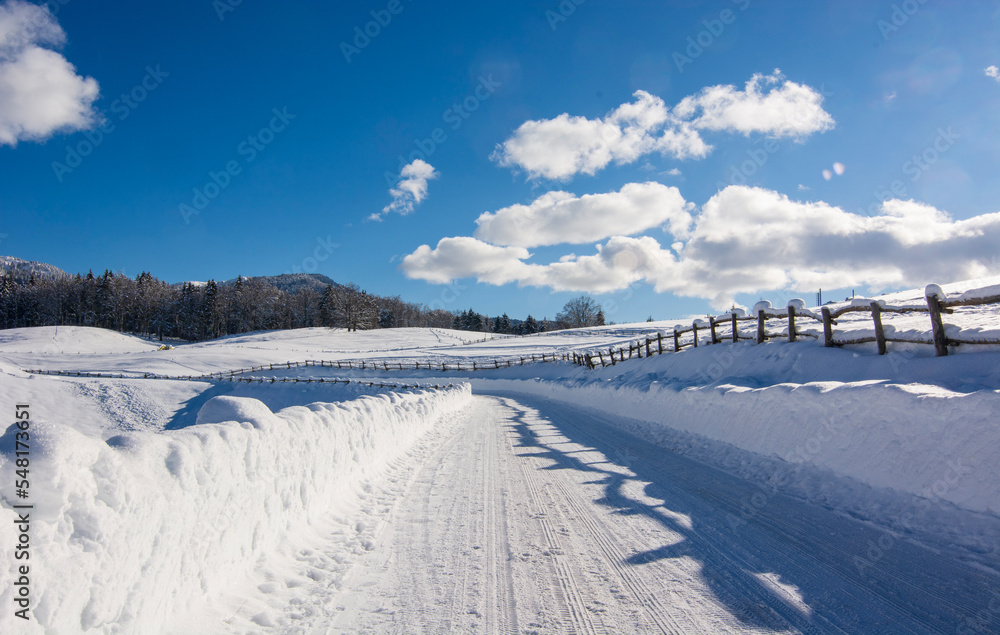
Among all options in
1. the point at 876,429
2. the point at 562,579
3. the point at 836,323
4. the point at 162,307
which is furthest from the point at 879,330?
the point at 162,307

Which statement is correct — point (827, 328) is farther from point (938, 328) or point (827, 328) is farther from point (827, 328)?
point (938, 328)

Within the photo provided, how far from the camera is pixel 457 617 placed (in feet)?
10.4

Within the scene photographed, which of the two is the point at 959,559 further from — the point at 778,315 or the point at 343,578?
the point at 778,315

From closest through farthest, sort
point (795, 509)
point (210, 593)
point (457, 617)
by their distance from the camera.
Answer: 1. point (457, 617)
2. point (210, 593)
3. point (795, 509)

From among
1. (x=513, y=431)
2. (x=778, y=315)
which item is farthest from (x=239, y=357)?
(x=778, y=315)

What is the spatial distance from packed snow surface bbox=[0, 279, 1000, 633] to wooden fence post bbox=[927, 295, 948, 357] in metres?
0.18

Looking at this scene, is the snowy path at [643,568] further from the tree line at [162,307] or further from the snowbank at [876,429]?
the tree line at [162,307]

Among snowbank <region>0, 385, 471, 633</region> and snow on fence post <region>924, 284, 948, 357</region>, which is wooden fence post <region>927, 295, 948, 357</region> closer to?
snow on fence post <region>924, 284, 948, 357</region>

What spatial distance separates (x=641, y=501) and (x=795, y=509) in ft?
5.26

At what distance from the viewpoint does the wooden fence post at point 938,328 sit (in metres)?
7.33

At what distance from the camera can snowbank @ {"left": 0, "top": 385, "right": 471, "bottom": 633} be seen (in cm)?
237

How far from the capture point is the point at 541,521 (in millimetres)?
4949

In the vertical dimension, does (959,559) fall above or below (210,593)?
below

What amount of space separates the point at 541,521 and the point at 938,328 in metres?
7.28
